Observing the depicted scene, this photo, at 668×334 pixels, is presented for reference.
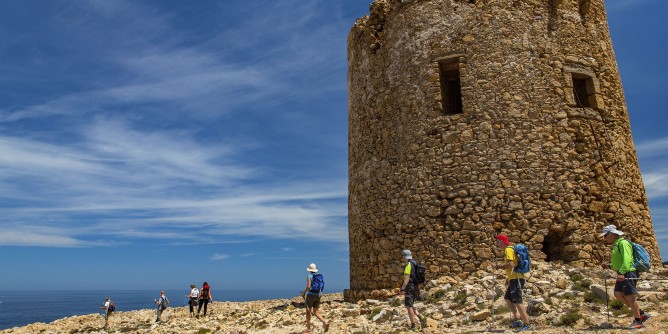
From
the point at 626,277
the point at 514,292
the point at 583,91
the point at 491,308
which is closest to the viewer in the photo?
the point at 626,277

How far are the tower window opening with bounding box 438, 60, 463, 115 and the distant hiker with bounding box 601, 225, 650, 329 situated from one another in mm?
5611

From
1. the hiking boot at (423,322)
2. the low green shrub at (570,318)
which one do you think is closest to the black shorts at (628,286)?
the low green shrub at (570,318)

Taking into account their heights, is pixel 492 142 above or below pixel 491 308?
above

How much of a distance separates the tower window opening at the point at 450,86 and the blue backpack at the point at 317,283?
197 inches

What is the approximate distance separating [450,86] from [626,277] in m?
6.91

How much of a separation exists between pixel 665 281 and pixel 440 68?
238 inches

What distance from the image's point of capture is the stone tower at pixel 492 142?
1024cm

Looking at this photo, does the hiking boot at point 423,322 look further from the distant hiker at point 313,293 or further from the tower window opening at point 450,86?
the tower window opening at point 450,86

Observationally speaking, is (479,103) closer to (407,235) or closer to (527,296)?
(407,235)

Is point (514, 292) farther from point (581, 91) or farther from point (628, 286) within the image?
point (581, 91)

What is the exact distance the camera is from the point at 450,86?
12109 mm

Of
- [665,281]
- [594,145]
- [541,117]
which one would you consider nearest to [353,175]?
[541,117]

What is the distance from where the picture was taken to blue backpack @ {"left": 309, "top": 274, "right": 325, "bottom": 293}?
27.5ft

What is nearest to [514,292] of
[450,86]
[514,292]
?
[514,292]
